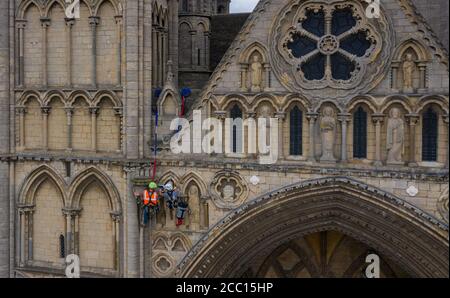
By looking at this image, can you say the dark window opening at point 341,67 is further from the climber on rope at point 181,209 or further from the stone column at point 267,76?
the climber on rope at point 181,209

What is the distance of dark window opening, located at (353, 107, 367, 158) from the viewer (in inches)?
618

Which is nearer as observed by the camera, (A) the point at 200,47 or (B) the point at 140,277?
(B) the point at 140,277

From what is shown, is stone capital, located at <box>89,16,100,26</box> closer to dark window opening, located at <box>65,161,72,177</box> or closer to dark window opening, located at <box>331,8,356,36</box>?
dark window opening, located at <box>65,161,72,177</box>

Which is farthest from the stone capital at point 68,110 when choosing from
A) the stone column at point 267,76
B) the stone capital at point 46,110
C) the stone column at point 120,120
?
the stone column at point 267,76

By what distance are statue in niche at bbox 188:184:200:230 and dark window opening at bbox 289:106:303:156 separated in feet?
9.64

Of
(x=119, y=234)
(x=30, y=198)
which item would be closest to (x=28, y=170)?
(x=30, y=198)

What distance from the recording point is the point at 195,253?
17.0 meters

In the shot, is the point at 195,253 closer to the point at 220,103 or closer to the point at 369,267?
the point at 220,103

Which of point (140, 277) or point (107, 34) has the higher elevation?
point (107, 34)

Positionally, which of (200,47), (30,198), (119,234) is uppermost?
(200,47)

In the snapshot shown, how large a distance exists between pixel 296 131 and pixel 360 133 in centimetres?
169

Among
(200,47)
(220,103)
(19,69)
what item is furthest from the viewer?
(200,47)

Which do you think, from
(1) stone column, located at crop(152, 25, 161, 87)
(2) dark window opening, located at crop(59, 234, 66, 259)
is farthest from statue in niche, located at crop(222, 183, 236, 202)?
(2) dark window opening, located at crop(59, 234, 66, 259)
